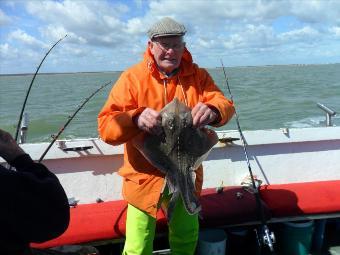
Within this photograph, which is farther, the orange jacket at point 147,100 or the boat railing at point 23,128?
the boat railing at point 23,128

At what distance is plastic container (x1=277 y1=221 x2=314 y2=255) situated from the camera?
4422 millimetres

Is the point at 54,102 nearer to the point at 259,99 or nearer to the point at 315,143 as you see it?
the point at 259,99

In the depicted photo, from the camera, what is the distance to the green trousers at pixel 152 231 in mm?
3285

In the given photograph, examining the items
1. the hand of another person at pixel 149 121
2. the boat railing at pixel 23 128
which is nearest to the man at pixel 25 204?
the hand of another person at pixel 149 121

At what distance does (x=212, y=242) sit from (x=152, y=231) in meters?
1.00

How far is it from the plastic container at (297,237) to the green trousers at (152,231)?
1.48 m

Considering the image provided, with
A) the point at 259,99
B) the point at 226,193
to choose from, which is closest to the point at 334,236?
the point at 226,193

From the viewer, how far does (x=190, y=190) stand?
3.10m

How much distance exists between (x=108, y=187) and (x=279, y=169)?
7.15 ft

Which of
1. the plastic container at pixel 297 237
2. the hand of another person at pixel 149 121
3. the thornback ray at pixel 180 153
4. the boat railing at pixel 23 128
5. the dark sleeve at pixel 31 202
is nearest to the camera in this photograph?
the dark sleeve at pixel 31 202

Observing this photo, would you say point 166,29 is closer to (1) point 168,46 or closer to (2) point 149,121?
(1) point 168,46

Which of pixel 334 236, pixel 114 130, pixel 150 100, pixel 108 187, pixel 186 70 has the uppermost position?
pixel 186 70

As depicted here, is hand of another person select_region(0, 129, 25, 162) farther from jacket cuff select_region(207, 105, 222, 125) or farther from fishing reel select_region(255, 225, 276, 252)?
fishing reel select_region(255, 225, 276, 252)

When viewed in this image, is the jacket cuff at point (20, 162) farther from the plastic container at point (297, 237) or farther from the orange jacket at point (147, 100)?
the plastic container at point (297, 237)
